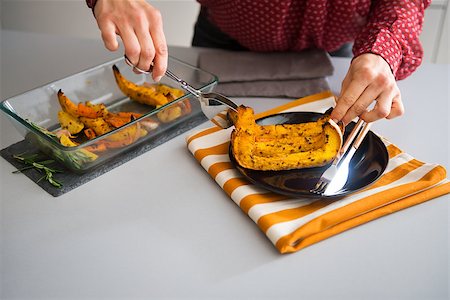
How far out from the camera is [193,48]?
5.43 feet

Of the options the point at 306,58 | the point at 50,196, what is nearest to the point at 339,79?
the point at 306,58

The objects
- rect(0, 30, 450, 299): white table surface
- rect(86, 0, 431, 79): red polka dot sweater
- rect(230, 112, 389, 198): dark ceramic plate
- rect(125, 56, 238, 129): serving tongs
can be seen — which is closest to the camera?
rect(0, 30, 450, 299): white table surface

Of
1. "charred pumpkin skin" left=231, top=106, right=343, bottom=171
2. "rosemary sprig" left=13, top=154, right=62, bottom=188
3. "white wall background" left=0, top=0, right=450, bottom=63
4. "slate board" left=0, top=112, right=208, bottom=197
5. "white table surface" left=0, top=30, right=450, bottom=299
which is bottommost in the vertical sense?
"white wall background" left=0, top=0, right=450, bottom=63

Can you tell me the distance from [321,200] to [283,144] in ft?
0.47

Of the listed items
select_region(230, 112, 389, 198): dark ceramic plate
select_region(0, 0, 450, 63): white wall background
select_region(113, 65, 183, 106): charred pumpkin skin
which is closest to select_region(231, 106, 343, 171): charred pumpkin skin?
select_region(230, 112, 389, 198): dark ceramic plate

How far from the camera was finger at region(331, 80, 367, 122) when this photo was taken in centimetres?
105

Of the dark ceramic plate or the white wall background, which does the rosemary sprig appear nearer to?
the dark ceramic plate

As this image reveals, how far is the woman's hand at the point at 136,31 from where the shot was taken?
3.41 feet

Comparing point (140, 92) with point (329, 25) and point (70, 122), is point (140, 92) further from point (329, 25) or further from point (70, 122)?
point (329, 25)

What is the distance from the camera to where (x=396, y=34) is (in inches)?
47.8

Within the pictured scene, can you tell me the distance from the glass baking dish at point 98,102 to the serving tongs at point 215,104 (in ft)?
0.28

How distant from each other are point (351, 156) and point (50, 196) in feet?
1.96

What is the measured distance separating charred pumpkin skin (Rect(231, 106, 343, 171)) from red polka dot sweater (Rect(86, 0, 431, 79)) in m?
0.21

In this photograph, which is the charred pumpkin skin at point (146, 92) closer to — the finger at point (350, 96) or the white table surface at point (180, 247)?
the white table surface at point (180, 247)
